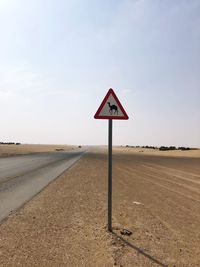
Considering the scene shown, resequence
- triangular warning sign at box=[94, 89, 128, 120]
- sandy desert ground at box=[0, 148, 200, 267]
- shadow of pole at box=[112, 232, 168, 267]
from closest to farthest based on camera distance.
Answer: shadow of pole at box=[112, 232, 168, 267] < sandy desert ground at box=[0, 148, 200, 267] < triangular warning sign at box=[94, 89, 128, 120]

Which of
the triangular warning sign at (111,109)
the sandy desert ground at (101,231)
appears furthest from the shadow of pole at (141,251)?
the triangular warning sign at (111,109)

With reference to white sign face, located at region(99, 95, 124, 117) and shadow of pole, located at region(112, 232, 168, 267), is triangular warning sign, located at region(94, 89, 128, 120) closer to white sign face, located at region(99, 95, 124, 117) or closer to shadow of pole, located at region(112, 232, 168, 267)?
white sign face, located at region(99, 95, 124, 117)

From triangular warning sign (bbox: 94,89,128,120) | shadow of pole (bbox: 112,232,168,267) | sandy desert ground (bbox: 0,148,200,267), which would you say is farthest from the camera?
triangular warning sign (bbox: 94,89,128,120)

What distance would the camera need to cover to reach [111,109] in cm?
780

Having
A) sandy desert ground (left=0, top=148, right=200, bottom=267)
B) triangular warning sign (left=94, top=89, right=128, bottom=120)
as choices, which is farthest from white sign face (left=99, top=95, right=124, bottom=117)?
sandy desert ground (left=0, top=148, right=200, bottom=267)

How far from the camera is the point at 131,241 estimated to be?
7.12m

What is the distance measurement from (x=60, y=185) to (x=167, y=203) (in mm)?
5804

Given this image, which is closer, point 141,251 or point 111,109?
point 141,251

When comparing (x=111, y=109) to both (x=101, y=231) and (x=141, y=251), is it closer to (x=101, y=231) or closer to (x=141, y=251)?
(x=101, y=231)

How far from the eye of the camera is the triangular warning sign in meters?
7.71

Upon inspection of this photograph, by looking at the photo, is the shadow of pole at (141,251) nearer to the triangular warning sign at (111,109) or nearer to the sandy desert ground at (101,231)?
the sandy desert ground at (101,231)

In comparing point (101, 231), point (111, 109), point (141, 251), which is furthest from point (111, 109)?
point (141, 251)

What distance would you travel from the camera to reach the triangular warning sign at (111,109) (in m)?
7.71

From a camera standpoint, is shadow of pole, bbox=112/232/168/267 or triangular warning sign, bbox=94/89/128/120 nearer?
shadow of pole, bbox=112/232/168/267
